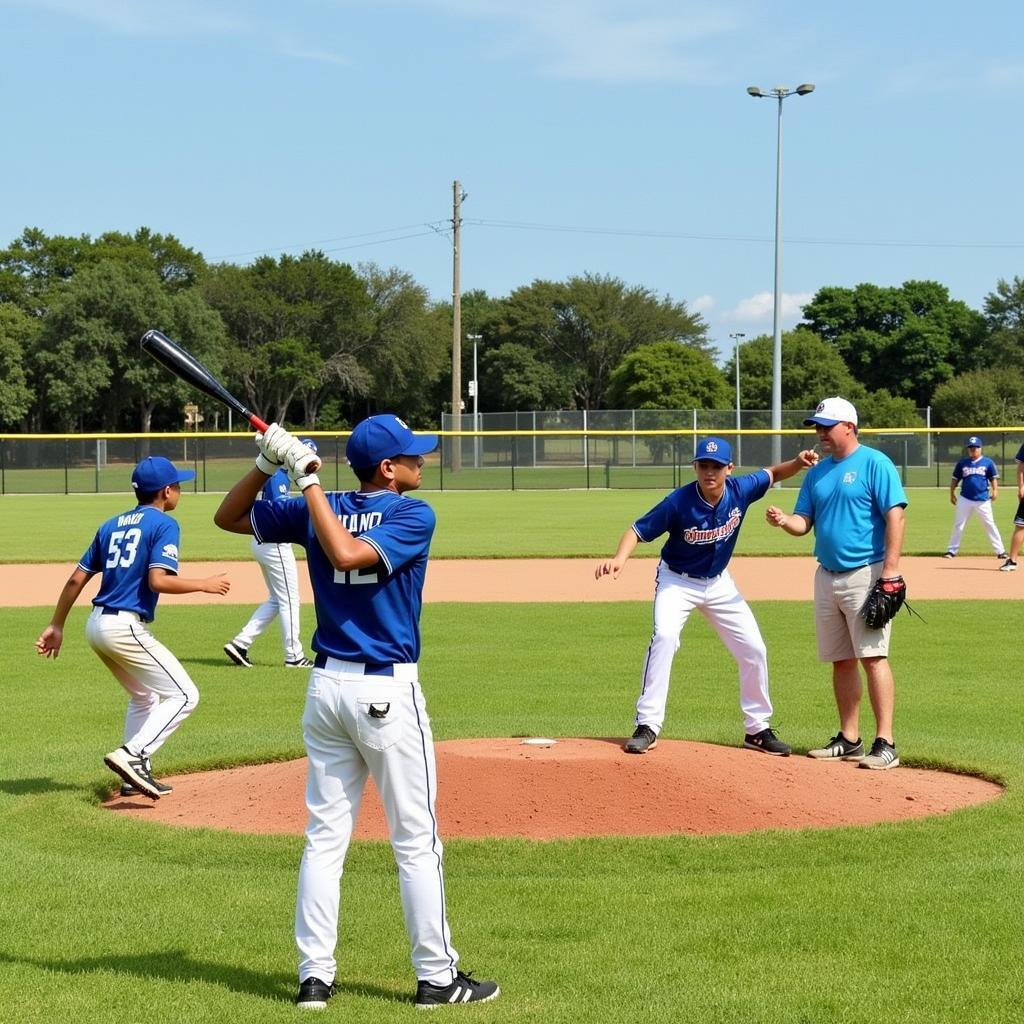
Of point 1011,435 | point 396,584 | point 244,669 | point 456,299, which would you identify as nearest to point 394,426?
point 396,584

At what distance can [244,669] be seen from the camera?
40.4 feet

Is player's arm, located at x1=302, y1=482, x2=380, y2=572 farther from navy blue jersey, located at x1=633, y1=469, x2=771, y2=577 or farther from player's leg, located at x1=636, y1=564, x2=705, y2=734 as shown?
navy blue jersey, located at x1=633, y1=469, x2=771, y2=577

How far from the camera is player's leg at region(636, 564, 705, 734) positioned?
784 cm

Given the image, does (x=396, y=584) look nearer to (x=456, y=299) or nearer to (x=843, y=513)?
(x=843, y=513)

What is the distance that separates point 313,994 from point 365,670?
3.42 ft

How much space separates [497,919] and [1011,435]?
46.3m

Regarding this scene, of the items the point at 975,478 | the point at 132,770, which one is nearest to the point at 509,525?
the point at 975,478

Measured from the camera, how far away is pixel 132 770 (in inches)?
284

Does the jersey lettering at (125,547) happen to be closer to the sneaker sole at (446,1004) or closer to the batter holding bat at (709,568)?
the batter holding bat at (709,568)

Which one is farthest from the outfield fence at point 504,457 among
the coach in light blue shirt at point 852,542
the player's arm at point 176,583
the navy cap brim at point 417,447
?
the navy cap brim at point 417,447

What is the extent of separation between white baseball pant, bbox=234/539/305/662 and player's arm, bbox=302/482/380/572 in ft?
24.7

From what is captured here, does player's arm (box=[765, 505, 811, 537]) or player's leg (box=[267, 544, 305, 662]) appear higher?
player's arm (box=[765, 505, 811, 537])

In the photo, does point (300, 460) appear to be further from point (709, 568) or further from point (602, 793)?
point (709, 568)

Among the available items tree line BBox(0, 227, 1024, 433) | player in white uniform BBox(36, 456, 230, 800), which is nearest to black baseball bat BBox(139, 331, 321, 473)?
player in white uniform BBox(36, 456, 230, 800)
